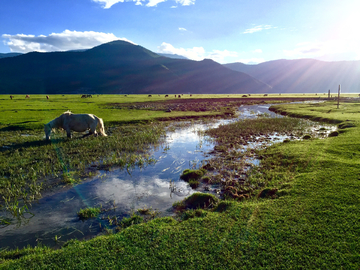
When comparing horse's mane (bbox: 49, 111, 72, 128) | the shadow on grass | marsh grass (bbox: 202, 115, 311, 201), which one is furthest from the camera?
horse's mane (bbox: 49, 111, 72, 128)

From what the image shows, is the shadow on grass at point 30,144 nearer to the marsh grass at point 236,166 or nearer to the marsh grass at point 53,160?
the marsh grass at point 53,160

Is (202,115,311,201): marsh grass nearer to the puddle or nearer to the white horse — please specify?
the puddle

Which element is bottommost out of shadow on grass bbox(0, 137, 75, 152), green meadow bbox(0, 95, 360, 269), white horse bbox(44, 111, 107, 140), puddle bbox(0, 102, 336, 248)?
puddle bbox(0, 102, 336, 248)

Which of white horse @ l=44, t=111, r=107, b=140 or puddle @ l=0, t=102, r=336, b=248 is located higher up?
white horse @ l=44, t=111, r=107, b=140

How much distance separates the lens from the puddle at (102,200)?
23.0ft

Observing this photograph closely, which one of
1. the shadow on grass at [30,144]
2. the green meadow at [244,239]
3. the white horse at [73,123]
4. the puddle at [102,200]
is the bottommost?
the puddle at [102,200]

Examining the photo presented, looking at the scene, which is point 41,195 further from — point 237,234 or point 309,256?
point 309,256

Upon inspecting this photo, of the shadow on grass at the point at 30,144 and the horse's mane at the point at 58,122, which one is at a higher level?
the horse's mane at the point at 58,122

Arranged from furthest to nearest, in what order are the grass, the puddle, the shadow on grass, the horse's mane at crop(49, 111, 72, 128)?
the horse's mane at crop(49, 111, 72, 128) → the shadow on grass → the grass → the puddle

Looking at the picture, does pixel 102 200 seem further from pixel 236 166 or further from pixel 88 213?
pixel 236 166

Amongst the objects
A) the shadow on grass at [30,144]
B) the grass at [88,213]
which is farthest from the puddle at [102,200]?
the shadow on grass at [30,144]

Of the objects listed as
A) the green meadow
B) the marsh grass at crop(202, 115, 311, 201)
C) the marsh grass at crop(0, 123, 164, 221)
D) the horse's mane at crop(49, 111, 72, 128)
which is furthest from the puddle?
the horse's mane at crop(49, 111, 72, 128)

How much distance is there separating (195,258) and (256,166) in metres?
9.03

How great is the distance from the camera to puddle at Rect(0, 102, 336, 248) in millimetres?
6998
